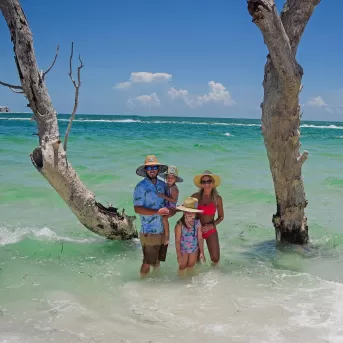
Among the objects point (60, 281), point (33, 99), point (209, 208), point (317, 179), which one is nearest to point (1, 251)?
point (60, 281)

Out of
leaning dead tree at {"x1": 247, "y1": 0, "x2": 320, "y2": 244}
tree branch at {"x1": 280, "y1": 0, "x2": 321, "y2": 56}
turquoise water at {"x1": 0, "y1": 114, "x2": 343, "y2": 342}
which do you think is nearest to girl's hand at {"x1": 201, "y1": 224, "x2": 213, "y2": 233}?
turquoise water at {"x1": 0, "y1": 114, "x2": 343, "y2": 342}

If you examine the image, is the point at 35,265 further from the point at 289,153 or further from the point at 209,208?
the point at 289,153

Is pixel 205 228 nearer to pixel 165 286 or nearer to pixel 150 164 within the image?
pixel 165 286

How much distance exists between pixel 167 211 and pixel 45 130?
189cm

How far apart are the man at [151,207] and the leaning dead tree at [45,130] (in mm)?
1133

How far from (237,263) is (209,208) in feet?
Result: 3.40

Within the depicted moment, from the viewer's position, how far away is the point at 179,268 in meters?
5.26

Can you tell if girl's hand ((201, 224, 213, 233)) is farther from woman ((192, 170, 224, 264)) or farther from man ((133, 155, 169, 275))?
man ((133, 155, 169, 275))

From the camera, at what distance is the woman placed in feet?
17.4

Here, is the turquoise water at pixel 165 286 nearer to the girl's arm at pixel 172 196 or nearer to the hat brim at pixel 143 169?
the girl's arm at pixel 172 196

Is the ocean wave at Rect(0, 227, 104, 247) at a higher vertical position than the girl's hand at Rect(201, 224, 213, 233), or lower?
lower

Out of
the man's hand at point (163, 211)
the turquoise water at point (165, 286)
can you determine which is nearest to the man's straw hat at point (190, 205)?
the man's hand at point (163, 211)

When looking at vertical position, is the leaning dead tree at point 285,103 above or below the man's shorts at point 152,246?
above

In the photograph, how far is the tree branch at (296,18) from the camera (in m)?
5.66
